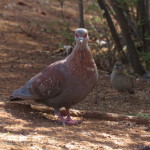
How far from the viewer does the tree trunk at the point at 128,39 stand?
1080cm

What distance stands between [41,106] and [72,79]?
4.06 ft

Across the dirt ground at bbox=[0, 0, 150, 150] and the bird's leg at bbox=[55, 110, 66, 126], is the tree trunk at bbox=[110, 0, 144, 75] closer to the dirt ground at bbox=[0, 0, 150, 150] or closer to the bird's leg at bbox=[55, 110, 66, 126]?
the dirt ground at bbox=[0, 0, 150, 150]

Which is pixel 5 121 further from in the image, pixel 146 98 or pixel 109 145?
pixel 146 98

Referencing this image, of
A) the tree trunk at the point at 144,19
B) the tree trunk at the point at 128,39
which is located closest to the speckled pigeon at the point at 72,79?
the tree trunk at the point at 128,39

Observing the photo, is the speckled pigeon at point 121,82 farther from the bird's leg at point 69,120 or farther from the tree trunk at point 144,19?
the bird's leg at point 69,120

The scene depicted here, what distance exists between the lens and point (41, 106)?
7.22m

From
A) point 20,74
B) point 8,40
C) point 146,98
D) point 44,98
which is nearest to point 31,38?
point 8,40

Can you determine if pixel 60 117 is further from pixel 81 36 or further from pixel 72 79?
pixel 81 36

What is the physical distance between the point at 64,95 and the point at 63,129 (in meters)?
0.53

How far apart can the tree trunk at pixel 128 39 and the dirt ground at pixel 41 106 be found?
21.1 inches

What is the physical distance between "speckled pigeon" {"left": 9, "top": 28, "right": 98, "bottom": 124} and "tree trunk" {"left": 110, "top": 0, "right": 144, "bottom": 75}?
4.62m

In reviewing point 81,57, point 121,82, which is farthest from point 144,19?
point 81,57

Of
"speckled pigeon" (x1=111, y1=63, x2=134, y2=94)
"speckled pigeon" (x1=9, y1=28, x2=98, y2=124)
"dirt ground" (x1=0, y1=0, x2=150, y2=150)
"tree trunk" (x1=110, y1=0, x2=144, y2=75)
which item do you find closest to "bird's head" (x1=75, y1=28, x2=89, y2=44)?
"speckled pigeon" (x1=9, y1=28, x2=98, y2=124)

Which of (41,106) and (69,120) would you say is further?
(41,106)
